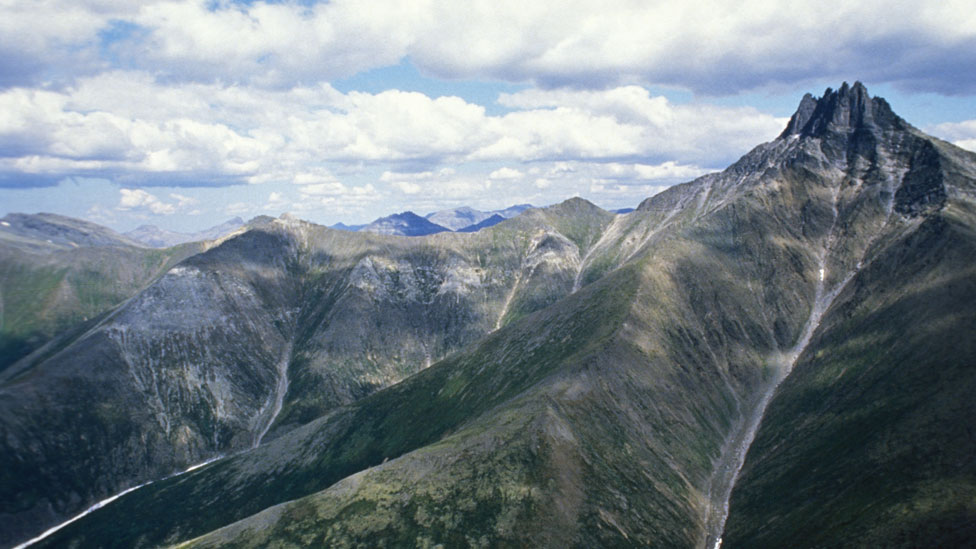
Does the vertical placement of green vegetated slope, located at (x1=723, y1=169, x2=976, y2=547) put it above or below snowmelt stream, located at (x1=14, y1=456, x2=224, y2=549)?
above

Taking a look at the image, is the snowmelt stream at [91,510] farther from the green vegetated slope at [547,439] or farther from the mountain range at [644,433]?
the green vegetated slope at [547,439]

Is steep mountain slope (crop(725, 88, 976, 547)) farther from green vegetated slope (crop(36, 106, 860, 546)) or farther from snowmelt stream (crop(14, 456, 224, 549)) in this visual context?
snowmelt stream (crop(14, 456, 224, 549))

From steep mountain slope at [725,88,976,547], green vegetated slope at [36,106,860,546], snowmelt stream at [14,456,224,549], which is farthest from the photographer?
snowmelt stream at [14,456,224,549]

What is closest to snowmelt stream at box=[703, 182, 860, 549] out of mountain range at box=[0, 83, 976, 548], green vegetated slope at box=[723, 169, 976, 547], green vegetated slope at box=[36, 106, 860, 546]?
mountain range at box=[0, 83, 976, 548]

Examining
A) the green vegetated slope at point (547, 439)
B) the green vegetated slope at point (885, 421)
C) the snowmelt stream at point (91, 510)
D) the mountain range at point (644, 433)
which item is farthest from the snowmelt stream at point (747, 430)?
the snowmelt stream at point (91, 510)

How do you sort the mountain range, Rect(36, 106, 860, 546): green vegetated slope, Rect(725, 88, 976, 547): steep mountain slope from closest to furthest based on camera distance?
Answer: Rect(725, 88, 976, 547): steep mountain slope
the mountain range
Rect(36, 106, 860, 546): green vegetated slope

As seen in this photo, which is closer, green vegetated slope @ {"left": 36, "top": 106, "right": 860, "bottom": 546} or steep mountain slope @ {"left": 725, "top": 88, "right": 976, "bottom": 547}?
steep mountain slope @ {"left": 725, "top": 88, "right": 976, "bottom": 547}

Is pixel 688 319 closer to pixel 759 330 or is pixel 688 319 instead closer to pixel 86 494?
pixel 759 330

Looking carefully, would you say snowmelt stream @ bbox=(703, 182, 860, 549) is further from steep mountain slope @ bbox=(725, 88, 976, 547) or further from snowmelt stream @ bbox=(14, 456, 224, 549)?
snowmelt stream @ bbox=(14, 456, 224, 549)

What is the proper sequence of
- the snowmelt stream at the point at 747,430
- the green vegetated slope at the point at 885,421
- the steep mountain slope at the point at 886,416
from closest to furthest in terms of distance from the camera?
1. the green vegetated slope at the point at 885,421
2. the steep mountain slope at the point at 886,416
3. the snowmelt stream at the point at 747,430

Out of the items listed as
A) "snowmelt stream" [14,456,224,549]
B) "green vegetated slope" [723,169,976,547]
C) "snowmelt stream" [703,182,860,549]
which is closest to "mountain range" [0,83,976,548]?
"green vegetated slope" [723,169,976,547]

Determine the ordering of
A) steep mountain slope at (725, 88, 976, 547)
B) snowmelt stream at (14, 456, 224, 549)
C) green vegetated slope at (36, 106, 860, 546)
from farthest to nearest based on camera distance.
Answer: snowmelt stream at (14, 456, 224, 549) < green vegetated slope at (36, 106, 860, 546) < steep mountain slope at (725, 88, 976, 547)
